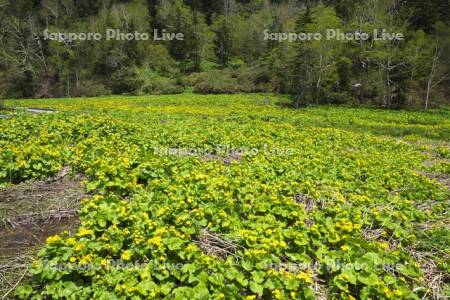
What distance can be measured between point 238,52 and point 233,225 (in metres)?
76.0

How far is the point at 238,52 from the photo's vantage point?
78438 millimetres

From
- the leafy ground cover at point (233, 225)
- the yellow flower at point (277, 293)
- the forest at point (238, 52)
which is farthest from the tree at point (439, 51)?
the yellow flower at point (277, 293)

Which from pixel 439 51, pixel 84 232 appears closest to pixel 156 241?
pixel 84 232

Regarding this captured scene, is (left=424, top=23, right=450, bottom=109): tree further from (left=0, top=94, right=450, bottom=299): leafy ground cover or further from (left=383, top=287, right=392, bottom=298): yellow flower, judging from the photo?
(left=383, top=287, right=392, bottom=298): yellow flower

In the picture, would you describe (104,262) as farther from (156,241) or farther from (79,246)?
(156,241)

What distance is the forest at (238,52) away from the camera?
1599 inches

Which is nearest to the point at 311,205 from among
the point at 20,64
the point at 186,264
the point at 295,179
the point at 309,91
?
the point at 295,179

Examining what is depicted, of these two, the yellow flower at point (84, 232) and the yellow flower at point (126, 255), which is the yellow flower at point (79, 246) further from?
the yellow flower at point (126, 255)

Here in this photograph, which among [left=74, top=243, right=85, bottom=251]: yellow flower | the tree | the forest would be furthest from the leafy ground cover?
the tree

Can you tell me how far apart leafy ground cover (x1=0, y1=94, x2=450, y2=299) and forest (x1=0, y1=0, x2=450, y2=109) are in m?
31.9

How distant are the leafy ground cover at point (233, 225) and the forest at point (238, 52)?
31895 mm

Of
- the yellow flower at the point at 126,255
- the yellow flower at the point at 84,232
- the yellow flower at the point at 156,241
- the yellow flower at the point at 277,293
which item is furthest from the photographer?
the yellow flower at the point at 84,232

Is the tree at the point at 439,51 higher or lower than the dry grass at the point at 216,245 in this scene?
higher

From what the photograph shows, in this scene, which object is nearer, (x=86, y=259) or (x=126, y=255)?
(x=86, y=259)
